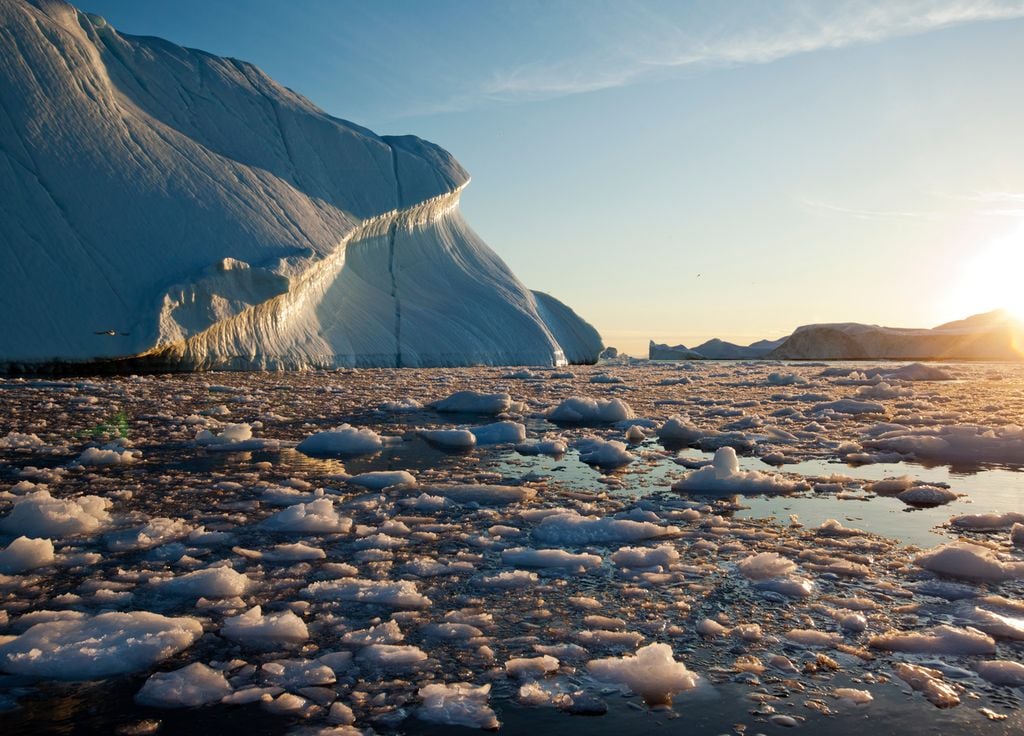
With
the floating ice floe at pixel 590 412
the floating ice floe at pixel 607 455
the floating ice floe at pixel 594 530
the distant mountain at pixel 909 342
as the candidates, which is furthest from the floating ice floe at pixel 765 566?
the distant mountain at pixel 909 342

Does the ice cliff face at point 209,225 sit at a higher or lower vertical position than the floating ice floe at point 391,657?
higher

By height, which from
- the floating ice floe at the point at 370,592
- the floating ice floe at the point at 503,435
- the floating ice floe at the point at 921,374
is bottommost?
the floating ice floe at the point at 370,592

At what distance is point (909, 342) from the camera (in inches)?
1441

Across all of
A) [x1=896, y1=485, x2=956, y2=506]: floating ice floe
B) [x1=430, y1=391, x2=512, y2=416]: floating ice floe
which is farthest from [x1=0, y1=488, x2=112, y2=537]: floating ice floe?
[x1=430, y1=391, x2=512, y2=416]: floating ice floe

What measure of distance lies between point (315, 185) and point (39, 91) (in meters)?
6.86

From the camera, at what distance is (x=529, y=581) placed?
2.85 meters

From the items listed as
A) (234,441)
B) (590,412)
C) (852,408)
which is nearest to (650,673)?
(234,441)

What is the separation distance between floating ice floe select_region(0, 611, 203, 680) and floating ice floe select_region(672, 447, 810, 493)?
304 centimetres

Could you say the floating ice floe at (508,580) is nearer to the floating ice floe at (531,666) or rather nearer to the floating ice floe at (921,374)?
the floating ice floe at (531,666)

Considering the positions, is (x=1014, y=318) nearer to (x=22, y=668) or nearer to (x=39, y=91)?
(x=39, y=91)

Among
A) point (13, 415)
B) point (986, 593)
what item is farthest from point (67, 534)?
point (13, 415)

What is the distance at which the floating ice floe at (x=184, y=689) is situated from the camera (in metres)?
1.88

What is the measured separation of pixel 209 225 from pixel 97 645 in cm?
1619

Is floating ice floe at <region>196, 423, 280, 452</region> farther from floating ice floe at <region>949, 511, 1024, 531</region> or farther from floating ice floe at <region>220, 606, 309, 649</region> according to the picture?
floating ice floe at <region>949, 511, 1024, 531</region>
